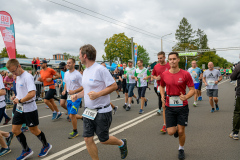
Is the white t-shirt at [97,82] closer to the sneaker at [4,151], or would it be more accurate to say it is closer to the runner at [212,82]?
the sneaker at [4,151]

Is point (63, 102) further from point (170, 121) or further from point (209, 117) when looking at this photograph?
point (209, 117)

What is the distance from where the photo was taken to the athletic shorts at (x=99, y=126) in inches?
121

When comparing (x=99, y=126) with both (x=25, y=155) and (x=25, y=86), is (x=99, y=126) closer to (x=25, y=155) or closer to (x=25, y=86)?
(x=25, y=86)

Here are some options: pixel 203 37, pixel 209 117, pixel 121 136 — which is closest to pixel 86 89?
pixel 121 136

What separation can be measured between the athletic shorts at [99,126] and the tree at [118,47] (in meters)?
52.1

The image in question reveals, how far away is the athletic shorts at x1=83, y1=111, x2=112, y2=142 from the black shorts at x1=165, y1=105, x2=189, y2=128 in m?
1.25

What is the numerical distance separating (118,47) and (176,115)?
170 feet

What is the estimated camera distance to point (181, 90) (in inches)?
150

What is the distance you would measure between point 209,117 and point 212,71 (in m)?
1.95

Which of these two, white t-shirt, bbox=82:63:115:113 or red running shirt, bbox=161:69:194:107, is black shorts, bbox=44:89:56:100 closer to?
white t-shirt, bbox=82:63:115:113

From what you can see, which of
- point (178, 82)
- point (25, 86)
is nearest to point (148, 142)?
point (178, 82)

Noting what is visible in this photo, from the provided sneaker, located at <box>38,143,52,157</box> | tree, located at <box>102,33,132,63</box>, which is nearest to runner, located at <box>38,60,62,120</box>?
sneaker, located at <box>38,143,52,157</box>

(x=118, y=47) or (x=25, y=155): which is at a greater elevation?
(x=118, y=47)

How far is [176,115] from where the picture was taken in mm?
3791
